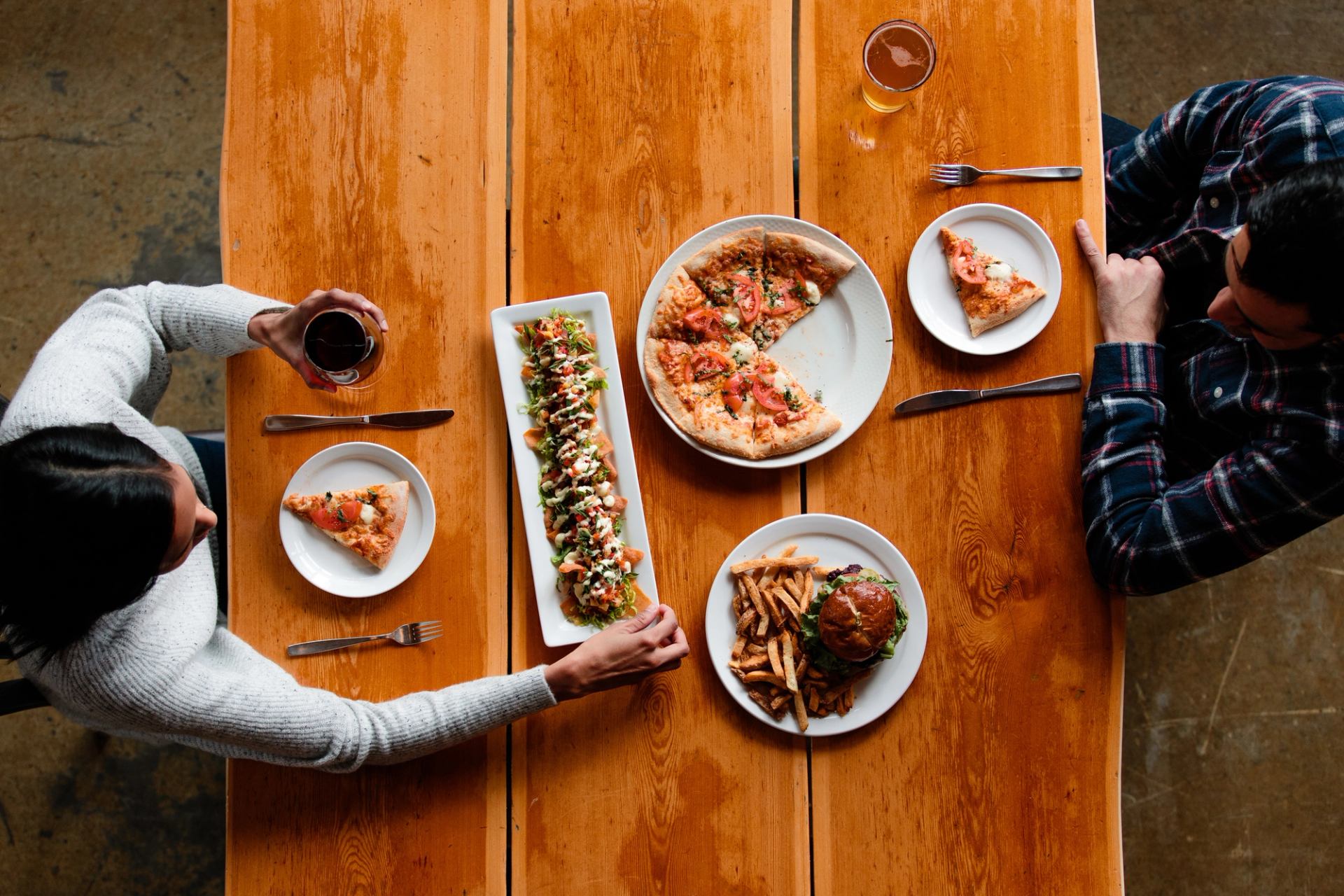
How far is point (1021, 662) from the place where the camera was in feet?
7.64

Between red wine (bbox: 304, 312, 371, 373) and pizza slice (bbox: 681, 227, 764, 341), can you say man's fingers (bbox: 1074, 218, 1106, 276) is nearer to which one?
pizza slice (bbox: 681, 227, 764, 341)

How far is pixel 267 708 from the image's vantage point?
2.06m

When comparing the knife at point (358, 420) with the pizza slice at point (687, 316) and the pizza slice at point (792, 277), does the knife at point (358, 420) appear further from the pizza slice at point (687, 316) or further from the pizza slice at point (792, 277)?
the pizza slice at point (792, 277)

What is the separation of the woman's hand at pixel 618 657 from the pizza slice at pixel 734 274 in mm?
889

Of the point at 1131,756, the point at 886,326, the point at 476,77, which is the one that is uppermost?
the point at 476,77

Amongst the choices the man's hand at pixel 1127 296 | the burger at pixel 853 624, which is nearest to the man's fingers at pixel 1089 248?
the man's hand at pixel 1127 296

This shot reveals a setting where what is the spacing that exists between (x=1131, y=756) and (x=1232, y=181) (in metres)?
2.50

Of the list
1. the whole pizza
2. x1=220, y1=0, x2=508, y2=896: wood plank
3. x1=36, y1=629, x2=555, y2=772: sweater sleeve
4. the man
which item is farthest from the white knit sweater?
the man

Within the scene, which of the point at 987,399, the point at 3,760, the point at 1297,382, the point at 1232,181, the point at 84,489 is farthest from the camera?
the point at 3,760

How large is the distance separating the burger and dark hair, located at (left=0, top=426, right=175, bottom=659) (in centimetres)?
157

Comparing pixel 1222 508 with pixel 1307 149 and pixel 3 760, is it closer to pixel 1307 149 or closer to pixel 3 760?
pixel 1307 149

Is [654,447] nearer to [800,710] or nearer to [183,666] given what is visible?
[800,710]

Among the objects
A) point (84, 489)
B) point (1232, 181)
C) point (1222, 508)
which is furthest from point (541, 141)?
point (1222, 508)

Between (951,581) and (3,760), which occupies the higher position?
(951,581)
